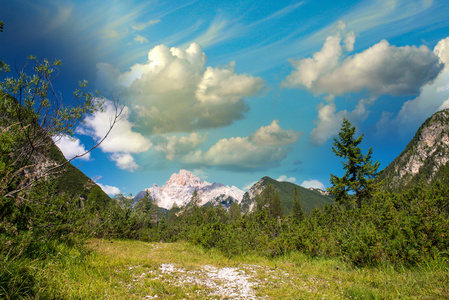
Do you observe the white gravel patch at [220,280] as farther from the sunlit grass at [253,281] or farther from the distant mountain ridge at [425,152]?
the distant mountain ridge at [425,152]

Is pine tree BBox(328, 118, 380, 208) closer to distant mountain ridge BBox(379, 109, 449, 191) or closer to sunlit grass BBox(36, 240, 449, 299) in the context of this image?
sunlit grass BBox(36, 240, 449, 299)

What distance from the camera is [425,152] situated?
173375 mm

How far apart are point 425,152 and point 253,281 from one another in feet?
745

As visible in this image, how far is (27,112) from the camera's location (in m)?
5.72

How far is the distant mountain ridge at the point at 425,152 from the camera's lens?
157975 millimetres

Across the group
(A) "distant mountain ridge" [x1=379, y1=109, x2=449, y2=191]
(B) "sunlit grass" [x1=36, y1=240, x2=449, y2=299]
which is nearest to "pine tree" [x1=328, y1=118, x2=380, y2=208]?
(B) "sunlit grass" [x1=36, y1=240, x2=449, y2=299]

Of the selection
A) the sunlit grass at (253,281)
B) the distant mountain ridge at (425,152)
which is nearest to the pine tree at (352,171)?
the sunlit grass at (253,281)

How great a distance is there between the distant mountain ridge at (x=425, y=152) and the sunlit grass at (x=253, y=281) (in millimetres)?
185431

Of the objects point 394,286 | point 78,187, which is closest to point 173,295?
point 394,286

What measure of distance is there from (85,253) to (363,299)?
7.30 metres

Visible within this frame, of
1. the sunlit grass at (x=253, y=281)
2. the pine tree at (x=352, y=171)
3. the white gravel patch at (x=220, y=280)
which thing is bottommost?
the white gravel patch at (x=220, y=280)

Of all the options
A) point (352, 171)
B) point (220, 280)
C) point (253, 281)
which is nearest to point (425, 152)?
point (352, 171)

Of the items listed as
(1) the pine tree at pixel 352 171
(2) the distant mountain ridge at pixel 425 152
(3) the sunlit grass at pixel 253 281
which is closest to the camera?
(3) the sunlit grass at pixel 253 281

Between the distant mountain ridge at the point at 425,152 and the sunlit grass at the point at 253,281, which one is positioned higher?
the distant mountain ridge at the point at 425,152
